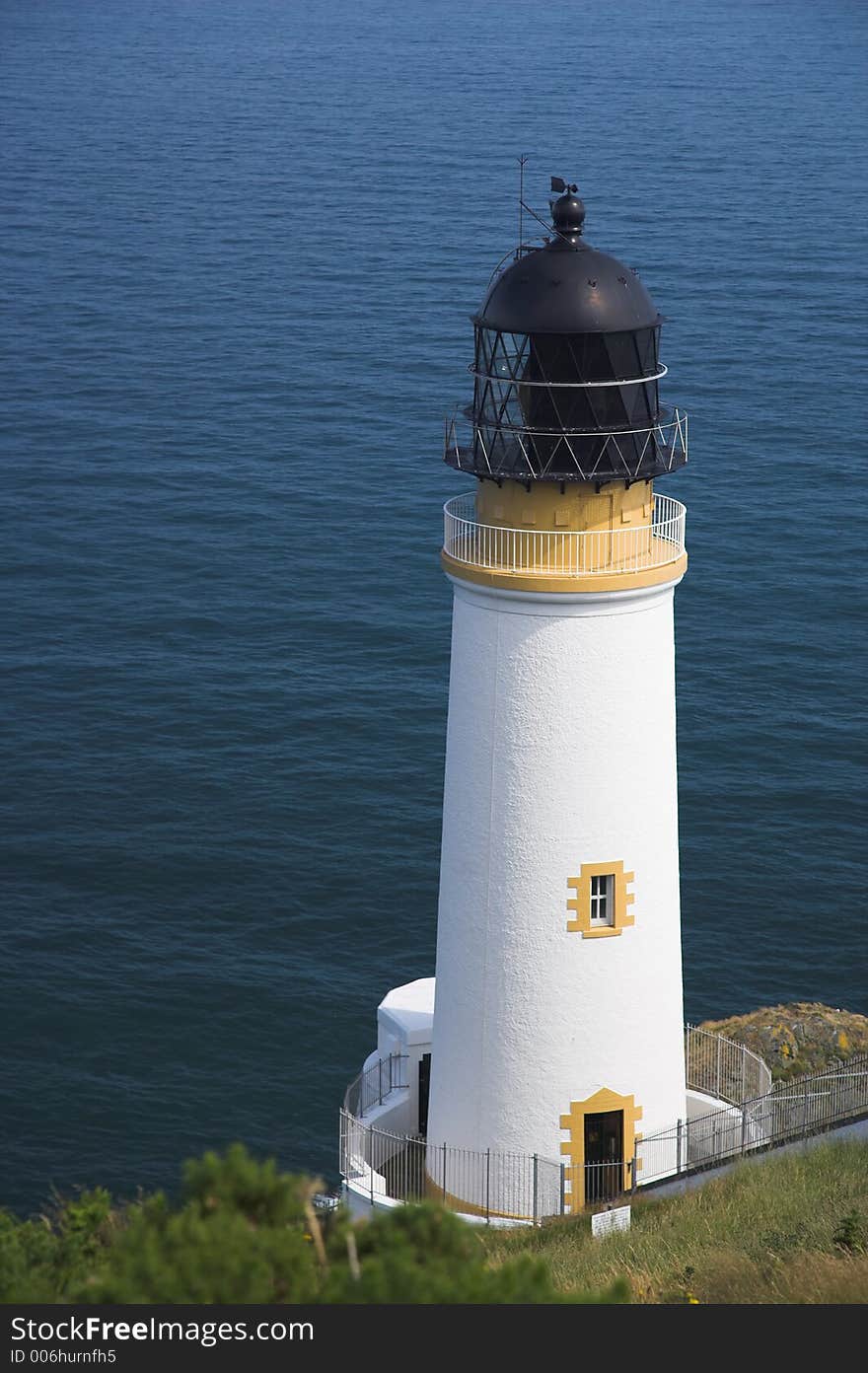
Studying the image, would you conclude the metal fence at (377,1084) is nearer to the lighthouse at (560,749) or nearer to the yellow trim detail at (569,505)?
the lighthouse at (560,749)

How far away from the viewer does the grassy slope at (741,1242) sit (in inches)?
775

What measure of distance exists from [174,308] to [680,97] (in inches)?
2089

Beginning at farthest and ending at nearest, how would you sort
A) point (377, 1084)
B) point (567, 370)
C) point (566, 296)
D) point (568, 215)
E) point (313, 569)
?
point (313, 569) < point (377, 1084) < point (568, 215) < point (567, 370) < point (566, 296)

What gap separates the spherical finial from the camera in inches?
973

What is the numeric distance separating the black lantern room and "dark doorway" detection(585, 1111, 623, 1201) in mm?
8694

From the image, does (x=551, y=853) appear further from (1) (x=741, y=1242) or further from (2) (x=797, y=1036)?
(2) (x=797, y=1036)

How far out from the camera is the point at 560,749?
997 inches

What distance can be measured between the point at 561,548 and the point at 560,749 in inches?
101

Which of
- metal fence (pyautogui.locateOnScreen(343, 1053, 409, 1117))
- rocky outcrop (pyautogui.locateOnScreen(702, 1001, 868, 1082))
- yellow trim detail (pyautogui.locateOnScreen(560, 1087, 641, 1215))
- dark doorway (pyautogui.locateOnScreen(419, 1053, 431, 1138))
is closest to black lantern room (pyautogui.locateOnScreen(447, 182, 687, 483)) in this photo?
yellow trim detail (pyautogui.locateOnScreen(560, 1087, 641, 1215))

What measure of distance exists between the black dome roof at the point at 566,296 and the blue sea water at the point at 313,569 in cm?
471

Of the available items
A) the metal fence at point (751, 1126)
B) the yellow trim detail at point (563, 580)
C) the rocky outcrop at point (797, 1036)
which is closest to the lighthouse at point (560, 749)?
the yellow trim detail at point (563, 580)

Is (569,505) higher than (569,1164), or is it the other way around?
(569,505)

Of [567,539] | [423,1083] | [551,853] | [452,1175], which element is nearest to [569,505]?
[567,539]

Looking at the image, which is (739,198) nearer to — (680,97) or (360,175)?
(360,175)
